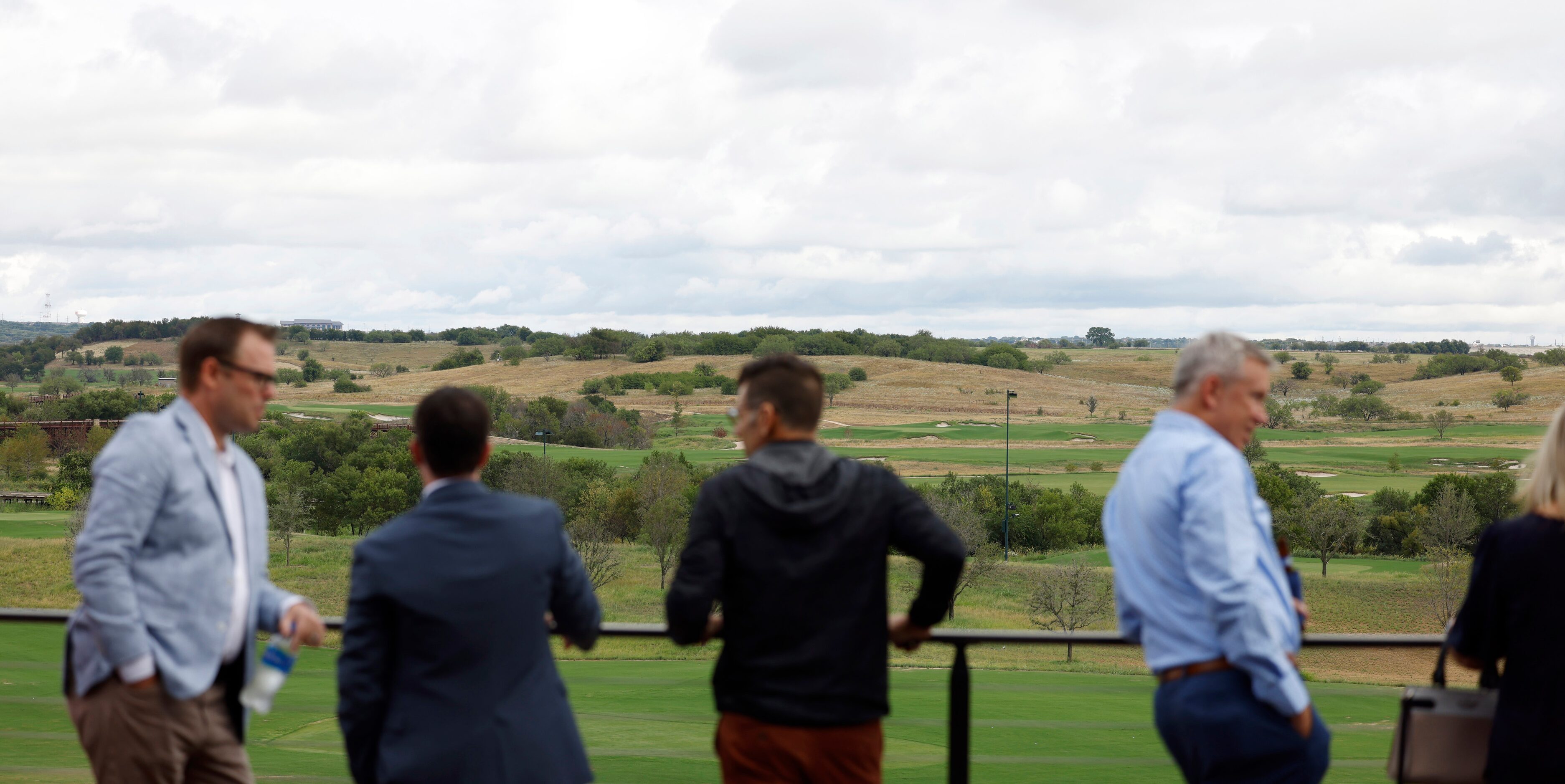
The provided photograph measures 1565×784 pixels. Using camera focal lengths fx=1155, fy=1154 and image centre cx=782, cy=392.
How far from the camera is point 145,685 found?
92.2 inches

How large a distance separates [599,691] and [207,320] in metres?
20.6

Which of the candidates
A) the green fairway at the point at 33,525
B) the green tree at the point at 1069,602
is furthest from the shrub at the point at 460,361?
the green tree at the point at 1069,602

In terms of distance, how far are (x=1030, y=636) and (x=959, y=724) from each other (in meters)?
0.34

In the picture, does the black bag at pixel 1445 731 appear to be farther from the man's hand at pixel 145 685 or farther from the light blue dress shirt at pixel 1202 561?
the man's hand at pixel 145 685

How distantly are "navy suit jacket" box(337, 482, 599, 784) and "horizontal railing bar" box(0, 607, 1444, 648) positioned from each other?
1.36ft

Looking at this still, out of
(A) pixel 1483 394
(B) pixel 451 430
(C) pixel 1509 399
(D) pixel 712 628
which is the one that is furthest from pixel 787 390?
(A) pixel 1483 394

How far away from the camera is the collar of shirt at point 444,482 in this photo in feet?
7.36

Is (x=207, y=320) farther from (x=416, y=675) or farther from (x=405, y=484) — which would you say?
(x=405, y=484)

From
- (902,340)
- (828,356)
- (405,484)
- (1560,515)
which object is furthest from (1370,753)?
(902,340)

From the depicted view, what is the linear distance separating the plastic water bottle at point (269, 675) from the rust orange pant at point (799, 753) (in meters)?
0.98

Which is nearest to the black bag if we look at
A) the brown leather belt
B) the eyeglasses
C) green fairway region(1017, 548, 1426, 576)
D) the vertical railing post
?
the brown leather belt

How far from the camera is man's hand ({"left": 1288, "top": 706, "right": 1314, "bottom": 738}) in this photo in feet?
7.56

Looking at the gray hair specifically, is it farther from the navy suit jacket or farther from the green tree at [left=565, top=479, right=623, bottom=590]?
the green tree at [left=565, top=479, right=623, bottom=590]

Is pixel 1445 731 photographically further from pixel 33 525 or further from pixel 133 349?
pixel 133 349
